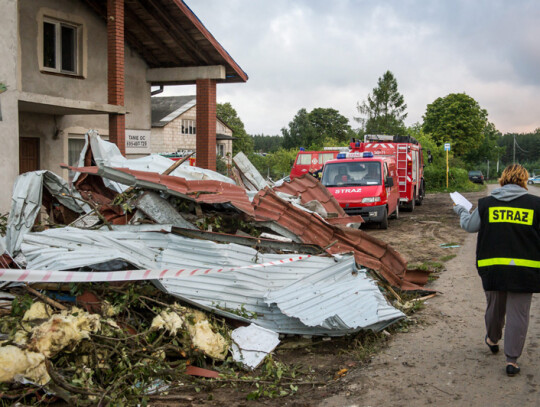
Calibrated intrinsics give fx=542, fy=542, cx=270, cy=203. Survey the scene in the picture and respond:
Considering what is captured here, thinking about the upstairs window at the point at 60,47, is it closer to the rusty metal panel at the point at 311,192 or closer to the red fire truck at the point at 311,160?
the rusty metal panel at the point at 311,192

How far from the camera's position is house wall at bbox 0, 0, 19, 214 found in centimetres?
969

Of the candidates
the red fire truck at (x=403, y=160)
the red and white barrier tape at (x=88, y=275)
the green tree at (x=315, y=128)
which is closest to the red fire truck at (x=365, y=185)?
the red fire truck at (x=403, y=160)

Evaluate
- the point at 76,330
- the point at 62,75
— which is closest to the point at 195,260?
the point at 76,330

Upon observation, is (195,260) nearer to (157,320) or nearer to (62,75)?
(157,320)

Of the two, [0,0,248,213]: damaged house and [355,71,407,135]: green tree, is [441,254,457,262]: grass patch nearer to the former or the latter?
[0,0,248,213]: damaged house

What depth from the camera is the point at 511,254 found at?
5.00 meters

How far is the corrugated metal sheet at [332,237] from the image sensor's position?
24.0 feet

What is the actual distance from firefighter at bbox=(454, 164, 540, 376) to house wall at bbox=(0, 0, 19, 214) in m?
8.20

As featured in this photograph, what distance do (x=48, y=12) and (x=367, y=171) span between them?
9443 mm

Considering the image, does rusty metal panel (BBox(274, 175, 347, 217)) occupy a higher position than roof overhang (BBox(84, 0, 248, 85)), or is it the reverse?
roof overhang (BBox(84, 0, 248, 85))

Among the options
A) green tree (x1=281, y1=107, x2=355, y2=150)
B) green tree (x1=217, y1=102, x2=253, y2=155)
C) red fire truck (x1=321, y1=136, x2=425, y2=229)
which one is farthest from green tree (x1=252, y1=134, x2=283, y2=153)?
red fire truck (x1=321, y1=136, x2=425, y2=229)

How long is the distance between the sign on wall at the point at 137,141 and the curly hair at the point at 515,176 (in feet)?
36.5

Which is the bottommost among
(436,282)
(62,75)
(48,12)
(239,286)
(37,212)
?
(436,282)

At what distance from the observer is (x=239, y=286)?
233 inches
